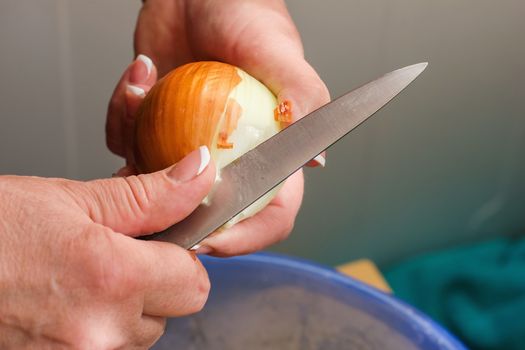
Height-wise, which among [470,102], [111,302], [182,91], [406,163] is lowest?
[406,163]

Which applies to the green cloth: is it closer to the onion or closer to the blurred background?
the blurred background

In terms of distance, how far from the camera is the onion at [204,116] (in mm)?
499

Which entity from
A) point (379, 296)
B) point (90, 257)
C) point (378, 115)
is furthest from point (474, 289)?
point (90, 257)

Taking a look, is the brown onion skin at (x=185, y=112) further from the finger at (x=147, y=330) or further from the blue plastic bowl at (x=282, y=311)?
the blue plastic bowl at (x=282, y=311)

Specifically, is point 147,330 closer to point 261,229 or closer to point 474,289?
point 261,229

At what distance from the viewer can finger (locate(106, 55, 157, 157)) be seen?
676mm

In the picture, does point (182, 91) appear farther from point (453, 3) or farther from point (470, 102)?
point (470, 102)

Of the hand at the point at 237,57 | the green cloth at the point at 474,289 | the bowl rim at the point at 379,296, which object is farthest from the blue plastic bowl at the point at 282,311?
the green cloth at the point at 474,289

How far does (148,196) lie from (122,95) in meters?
0.31

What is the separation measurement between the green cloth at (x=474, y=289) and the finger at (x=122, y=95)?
75 centimetres

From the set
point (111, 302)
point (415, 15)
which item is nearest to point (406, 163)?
point (415, 15)

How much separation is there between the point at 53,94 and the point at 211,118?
570 millimetres

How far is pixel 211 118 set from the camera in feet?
1.63

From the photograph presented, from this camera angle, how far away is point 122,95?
27.9 inches
